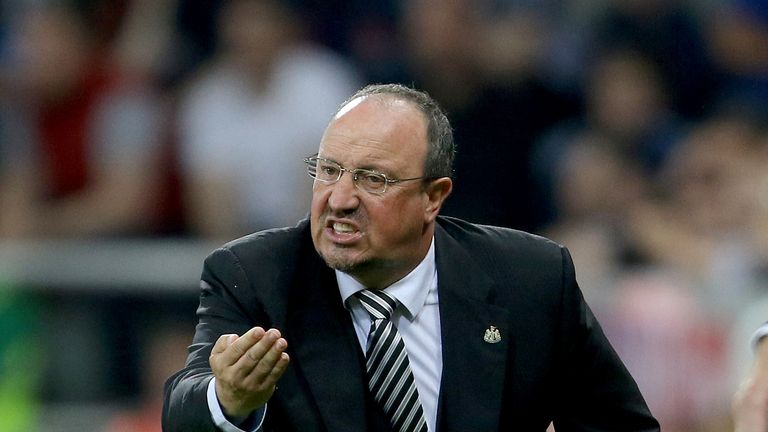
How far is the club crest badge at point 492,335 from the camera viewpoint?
4.32 meters

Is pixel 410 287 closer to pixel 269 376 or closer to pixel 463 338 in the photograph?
pixel 463 338

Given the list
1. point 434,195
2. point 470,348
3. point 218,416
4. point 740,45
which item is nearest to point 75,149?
point 740,45

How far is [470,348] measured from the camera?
14.1 ft

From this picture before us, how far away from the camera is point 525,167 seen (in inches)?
301

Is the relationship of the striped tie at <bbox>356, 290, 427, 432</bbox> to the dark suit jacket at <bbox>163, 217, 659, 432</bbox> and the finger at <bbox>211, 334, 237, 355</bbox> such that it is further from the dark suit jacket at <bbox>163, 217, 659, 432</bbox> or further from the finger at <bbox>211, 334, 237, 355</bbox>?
the finger at <bbox>211, 334, 237, 355</bbox>

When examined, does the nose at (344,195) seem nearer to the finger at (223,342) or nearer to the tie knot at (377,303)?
the tie knot at (377,303)

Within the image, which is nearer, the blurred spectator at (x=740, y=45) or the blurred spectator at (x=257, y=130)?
the blurred spectator at (x=257, y=130)

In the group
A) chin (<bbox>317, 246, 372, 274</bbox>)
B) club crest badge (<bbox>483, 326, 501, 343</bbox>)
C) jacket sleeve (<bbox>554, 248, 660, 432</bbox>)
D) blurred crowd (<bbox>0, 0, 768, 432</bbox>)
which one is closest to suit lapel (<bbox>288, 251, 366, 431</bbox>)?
chin (<bbox>317, 246, 372, 274</bbox>)

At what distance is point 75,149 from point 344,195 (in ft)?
12.6

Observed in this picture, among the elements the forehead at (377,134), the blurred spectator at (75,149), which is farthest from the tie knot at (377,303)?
the blurred spectator at (75,149)

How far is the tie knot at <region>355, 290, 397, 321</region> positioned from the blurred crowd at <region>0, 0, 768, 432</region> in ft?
9.19

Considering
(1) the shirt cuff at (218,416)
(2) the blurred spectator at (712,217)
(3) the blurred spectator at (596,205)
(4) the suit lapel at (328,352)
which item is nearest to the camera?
(1) the shirt cuff at (218,416)

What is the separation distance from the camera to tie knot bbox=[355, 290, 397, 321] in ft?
14.3

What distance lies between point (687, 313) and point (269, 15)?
2432 millimetres
